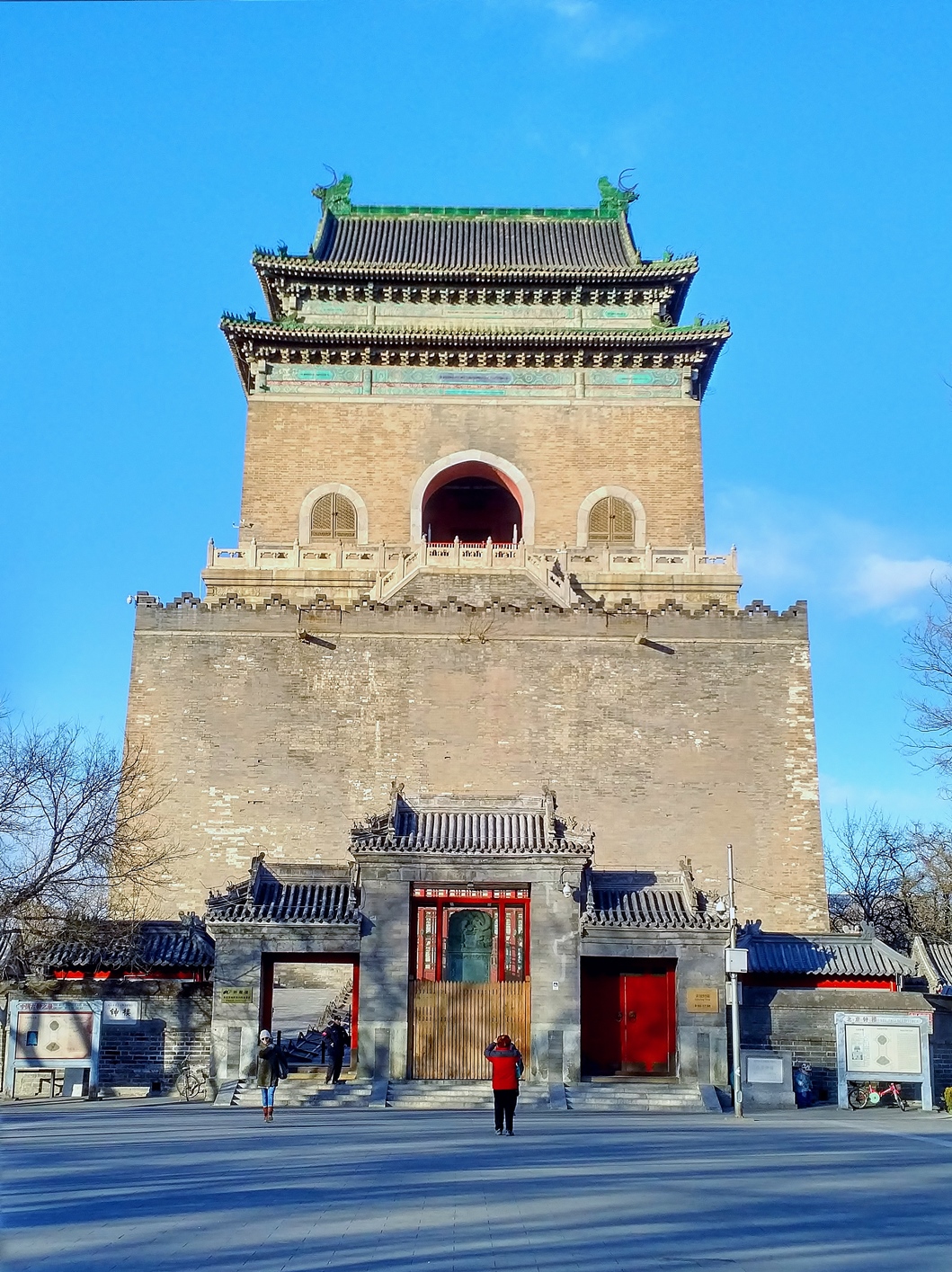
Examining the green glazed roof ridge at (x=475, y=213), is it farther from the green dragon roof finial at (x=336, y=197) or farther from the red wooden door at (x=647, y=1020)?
the red wooden door at (x=647, y=1020)

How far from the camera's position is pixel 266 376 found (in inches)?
1300

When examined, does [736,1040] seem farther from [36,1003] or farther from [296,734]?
[296,734]

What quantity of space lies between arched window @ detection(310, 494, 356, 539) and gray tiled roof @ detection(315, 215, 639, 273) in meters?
6.13

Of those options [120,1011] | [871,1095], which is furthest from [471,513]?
[871,1095]

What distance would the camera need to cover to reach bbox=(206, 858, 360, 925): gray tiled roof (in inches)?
703

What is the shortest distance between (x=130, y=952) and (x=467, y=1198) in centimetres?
1057

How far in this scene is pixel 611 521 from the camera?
32281 millimetres

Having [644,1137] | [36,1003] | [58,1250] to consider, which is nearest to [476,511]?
[36,1003]

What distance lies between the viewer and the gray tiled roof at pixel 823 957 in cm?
1877

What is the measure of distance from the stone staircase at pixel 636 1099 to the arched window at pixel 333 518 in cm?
1735

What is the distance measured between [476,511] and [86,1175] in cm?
2791

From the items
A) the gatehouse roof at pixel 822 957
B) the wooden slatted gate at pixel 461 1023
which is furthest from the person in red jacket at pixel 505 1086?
the gatehouse roof at pixel 822 957

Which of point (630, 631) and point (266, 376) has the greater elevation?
point (266, 376)

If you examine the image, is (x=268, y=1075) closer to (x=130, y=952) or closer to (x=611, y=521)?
(x=130, y=952)
